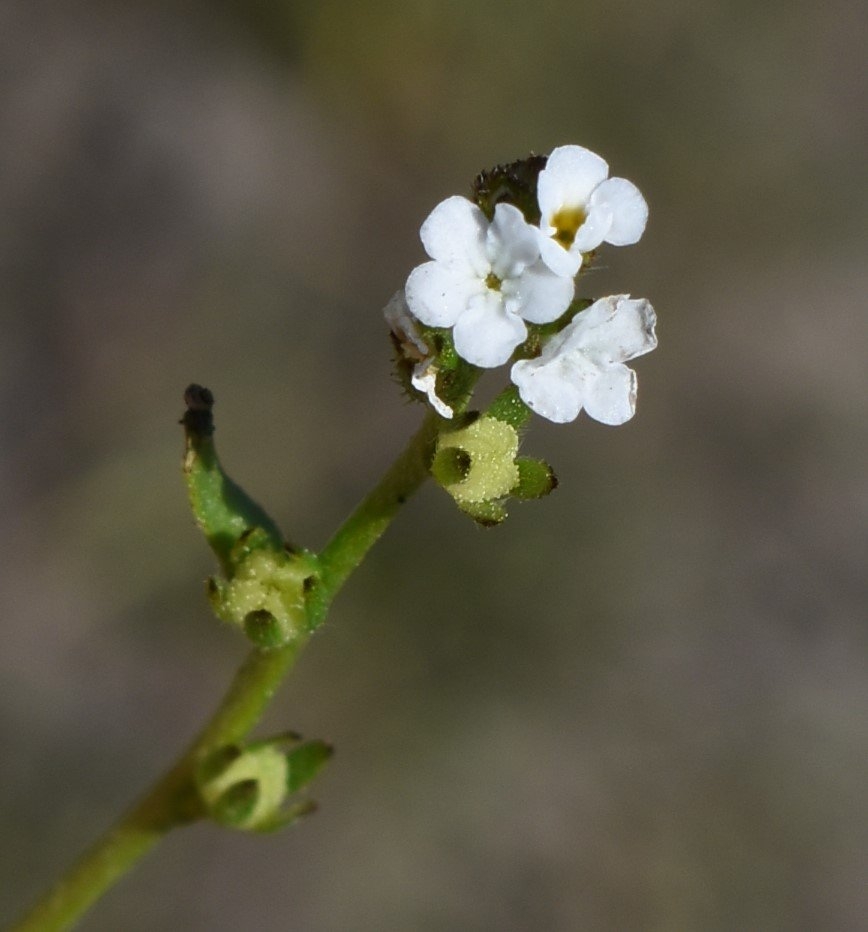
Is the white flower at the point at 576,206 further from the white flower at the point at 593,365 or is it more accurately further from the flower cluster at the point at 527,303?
the white flower at the point at 593,365

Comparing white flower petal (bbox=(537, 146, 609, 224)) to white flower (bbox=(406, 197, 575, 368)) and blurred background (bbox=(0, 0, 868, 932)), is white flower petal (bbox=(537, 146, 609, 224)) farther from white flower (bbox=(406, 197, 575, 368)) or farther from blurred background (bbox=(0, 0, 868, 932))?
blurred background (bbox=(0, 0, 868, 932))

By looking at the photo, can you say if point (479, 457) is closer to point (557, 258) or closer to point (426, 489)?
point (557, 258)

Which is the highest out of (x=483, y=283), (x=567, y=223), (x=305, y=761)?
(x=567, y=223)

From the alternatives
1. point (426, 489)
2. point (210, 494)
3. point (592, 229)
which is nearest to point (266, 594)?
point (210, 494)

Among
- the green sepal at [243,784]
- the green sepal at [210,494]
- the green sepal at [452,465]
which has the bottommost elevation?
the green sepal at [243,784]

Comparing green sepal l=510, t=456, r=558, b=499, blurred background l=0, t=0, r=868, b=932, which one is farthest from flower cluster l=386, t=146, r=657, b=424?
blurred background l=0, t=0, r=868, b=932

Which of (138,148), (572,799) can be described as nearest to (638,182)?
(138,148)

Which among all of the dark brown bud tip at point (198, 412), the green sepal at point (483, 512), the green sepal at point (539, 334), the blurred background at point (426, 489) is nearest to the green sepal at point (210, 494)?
the dark brown bud tip at point (198, 412)

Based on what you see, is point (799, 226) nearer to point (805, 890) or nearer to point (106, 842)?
point (805, 890)
